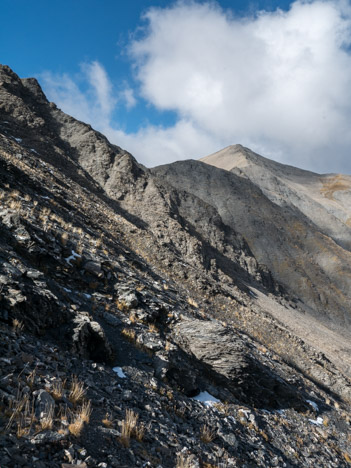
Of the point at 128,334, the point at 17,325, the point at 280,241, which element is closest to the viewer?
the point at 17,325

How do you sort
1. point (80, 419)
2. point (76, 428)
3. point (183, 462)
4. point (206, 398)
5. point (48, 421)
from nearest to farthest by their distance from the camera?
point (48, 421), point (76, 428), point (80, 419), point (183, 462), point (206, 398)

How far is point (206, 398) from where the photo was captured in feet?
30.0

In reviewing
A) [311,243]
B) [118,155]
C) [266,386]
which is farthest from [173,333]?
A: [311,243]

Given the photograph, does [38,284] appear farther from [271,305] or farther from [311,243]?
[311,243]

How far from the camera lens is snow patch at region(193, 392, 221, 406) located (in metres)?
8.79

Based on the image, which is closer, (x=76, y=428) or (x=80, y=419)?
(x=76, y=428)

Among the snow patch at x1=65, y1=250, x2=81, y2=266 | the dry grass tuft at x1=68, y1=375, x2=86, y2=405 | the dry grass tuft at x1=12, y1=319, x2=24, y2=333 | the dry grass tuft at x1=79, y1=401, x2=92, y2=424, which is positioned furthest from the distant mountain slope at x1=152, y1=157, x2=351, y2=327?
the dry grass tuft at x1=12, y1=319, x2=24, y2=333

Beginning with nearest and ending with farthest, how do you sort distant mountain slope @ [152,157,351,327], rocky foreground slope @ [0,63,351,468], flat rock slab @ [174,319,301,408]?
rocky foreground slope @ [0,63,351,468] → flat rock slab @ [174,319,301,408] → distant mountain slope @ [152,157,351,327]

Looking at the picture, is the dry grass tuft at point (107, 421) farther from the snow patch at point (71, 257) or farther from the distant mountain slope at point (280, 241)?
the distant mountain slope at point (280, 241)

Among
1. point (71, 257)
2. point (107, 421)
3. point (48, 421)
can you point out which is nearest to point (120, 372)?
point (107, 421)

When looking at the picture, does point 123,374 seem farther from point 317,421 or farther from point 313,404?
point 313,404

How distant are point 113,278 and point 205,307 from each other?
973 centimetres

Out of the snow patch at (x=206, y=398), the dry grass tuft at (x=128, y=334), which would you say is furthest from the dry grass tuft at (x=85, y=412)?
the snow patch at (x=206, y=398)

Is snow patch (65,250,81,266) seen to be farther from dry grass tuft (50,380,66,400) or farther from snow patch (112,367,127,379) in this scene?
dry grass tuft (50,380,66,400)
